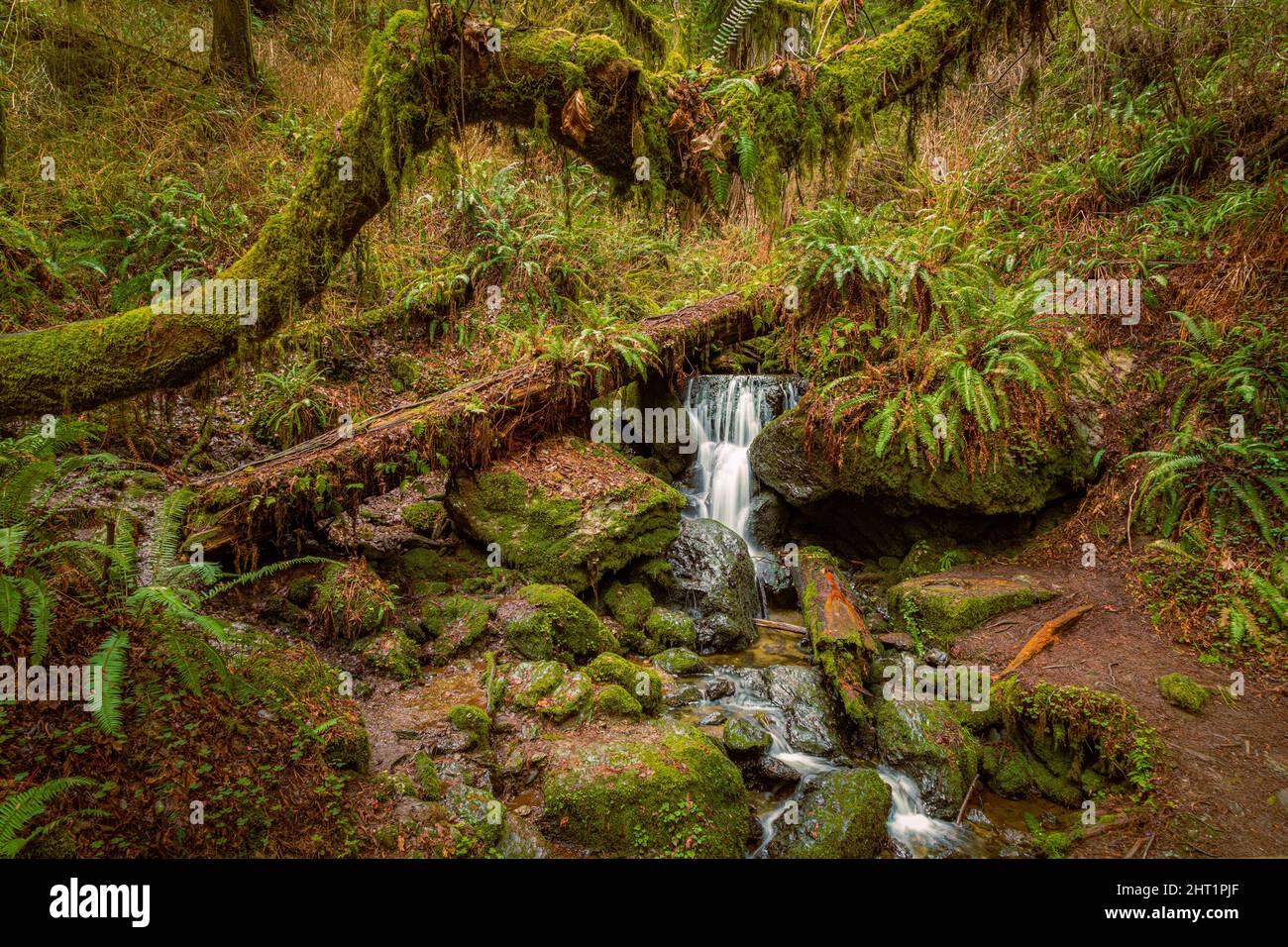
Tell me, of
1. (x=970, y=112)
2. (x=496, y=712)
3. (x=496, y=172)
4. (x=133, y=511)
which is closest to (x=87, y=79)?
(x=496, y=172)

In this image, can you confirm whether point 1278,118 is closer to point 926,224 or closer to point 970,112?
point 926,224

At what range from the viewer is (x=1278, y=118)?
26.7 ft

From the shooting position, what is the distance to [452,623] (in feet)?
17.7

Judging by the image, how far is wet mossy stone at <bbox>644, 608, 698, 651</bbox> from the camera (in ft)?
20.5

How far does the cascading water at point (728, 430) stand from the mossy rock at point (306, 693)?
5560mm

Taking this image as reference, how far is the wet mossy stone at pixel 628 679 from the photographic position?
4.96 m

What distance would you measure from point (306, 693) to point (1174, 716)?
250 inches

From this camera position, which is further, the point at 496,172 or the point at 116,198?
the point at 496,172

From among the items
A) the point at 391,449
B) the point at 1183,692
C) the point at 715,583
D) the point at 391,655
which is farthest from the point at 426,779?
the point at 1183,692

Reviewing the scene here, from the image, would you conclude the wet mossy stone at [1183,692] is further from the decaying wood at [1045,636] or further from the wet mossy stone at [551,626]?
the wet mossy stone at [551,626]

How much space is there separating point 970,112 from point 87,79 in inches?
628

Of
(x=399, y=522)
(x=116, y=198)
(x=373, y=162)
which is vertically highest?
(x=116, y=198)

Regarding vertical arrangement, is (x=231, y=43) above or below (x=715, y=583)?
above

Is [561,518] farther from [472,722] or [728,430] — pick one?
[728,430]
